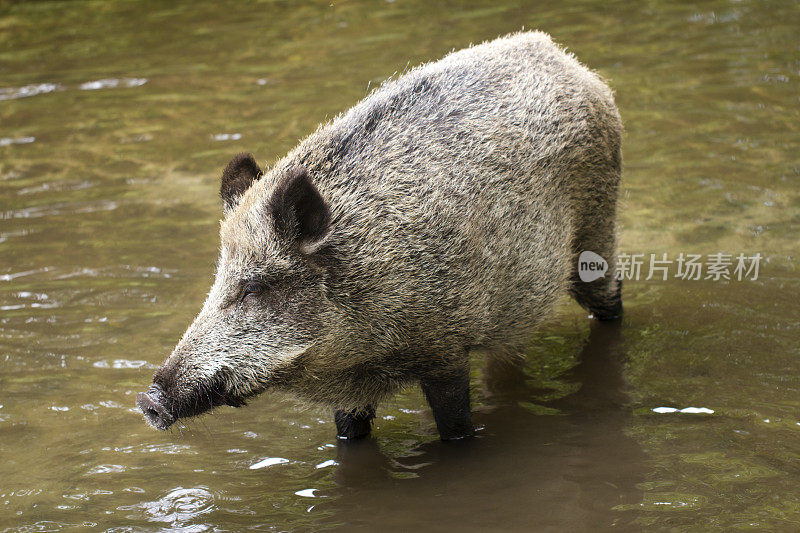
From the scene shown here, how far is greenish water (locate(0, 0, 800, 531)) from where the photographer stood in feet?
15.0

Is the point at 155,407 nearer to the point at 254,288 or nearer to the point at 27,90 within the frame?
the point at 254,288

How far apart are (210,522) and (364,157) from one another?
1.91 meters

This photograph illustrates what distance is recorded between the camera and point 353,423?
5164mm

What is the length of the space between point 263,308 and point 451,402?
45.5 inches

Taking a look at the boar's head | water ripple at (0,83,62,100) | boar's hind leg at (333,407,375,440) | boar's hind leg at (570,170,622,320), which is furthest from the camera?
water ripple at (0,83,62,100)

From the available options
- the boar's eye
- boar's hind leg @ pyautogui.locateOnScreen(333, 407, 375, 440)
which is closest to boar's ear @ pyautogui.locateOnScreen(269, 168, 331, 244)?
the boar's eye

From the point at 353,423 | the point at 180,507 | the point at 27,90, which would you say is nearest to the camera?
the point at 180,507

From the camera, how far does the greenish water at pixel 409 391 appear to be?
457cm

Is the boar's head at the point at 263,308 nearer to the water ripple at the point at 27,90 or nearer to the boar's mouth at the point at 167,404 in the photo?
the boar's mouth at the point at 167,404

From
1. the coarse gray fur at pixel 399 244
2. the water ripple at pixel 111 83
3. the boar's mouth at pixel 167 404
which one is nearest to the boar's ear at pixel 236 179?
the coarse gray fur at pixel 399 244

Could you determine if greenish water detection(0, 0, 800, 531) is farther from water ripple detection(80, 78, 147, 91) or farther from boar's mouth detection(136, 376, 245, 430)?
boar's mouth detection(136, 376, 245, 430)

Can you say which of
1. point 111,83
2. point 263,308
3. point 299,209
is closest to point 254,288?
point 263,308

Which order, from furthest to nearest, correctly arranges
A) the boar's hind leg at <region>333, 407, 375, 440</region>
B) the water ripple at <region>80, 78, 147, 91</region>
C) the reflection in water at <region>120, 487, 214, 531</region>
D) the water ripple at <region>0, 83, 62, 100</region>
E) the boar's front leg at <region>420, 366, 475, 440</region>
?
the water ripple at <region>80, 78, 147, 91</region>
the water ripple at <region>0, 83, 62, 100</region>
the boar's hind leg at <region>333, 407, 375, 440</region>
the boar's front leg at <region>420, 366, 475, 440</region>
the reflection in water at <region>120, 487, 214, 531</region>

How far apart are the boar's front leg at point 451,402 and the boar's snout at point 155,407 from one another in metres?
1.33
